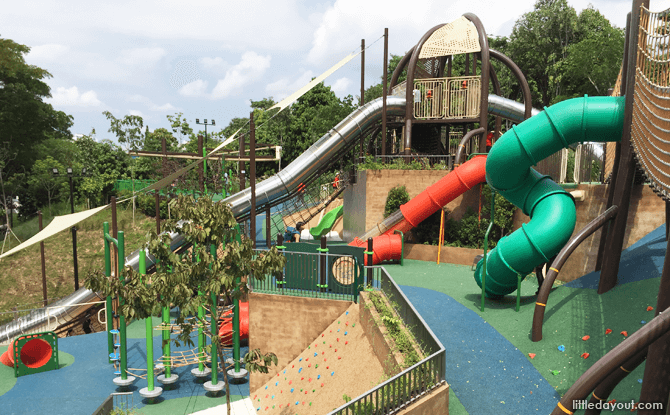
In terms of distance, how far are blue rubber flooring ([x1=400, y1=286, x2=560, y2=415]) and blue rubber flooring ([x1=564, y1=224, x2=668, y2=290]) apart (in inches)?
117

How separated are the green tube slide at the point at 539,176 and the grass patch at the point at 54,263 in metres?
20.5

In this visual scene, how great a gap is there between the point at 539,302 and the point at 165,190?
30471mm

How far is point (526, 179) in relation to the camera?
11.2 metres

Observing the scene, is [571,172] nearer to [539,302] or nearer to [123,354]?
[539,302]

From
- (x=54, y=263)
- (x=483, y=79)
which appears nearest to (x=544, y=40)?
(x=483, y=79)

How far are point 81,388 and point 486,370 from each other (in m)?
10.2

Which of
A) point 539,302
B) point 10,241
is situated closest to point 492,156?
point 539,302

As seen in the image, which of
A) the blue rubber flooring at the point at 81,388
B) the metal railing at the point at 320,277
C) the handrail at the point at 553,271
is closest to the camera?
the handrail at the point at 553,271

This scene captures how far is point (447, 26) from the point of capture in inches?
774

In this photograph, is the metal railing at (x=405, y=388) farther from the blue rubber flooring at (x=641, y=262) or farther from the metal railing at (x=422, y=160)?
the metal railing at (x=422, y=160)

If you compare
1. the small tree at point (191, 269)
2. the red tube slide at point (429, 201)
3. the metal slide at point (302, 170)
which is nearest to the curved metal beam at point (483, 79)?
the metal slide at point (302, 170)

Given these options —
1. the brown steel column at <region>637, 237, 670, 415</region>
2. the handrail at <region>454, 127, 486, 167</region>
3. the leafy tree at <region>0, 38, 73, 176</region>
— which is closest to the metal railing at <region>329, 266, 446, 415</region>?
the brown steel column at <region>637, 237, 670, 415</region>

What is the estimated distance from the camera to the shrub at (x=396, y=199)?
55.4 feet

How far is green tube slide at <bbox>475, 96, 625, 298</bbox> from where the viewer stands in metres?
9.48
